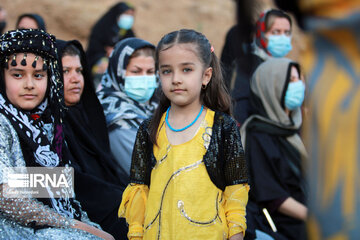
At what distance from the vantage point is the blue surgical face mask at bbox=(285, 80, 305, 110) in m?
4.07

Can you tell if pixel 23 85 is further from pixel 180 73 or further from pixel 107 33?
pixel 107 33

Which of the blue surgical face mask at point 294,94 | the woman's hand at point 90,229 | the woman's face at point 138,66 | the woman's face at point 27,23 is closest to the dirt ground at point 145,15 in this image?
the woman's face at point 27,23

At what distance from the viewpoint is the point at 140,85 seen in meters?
3.92

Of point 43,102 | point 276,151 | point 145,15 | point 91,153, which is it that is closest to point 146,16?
point 145,15

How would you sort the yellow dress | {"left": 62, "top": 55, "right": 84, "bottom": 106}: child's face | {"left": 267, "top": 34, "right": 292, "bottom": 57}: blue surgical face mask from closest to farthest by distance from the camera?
the yellow dress
{"left": 62, "top": 55, "right": 84, "bottom": 106}: child's face
{"left": 267, "top": 34, "right": 292, "bottom": 57}: blue surgical face mask

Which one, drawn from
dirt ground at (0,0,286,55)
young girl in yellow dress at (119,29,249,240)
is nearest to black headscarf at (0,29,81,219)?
young girl in yellow dress at (119,29,249,240)

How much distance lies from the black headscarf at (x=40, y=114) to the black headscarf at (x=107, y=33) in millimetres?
4142

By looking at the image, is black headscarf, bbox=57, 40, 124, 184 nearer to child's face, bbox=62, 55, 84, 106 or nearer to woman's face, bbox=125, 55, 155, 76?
child's face, bbox=62, 55, 84, 106

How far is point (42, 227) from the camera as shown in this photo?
8.29 feet

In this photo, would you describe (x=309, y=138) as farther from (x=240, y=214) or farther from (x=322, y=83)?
(x=240, y=214)

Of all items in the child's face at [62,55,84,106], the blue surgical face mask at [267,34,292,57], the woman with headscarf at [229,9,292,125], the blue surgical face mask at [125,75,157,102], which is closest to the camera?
the child's face at [62,55,84,106]

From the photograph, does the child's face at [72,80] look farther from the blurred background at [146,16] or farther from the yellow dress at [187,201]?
the blurred background at [146,16]

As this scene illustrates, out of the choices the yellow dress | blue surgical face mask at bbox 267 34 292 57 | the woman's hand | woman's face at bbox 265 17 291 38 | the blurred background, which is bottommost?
the woman's hand

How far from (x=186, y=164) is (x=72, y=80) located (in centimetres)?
157
